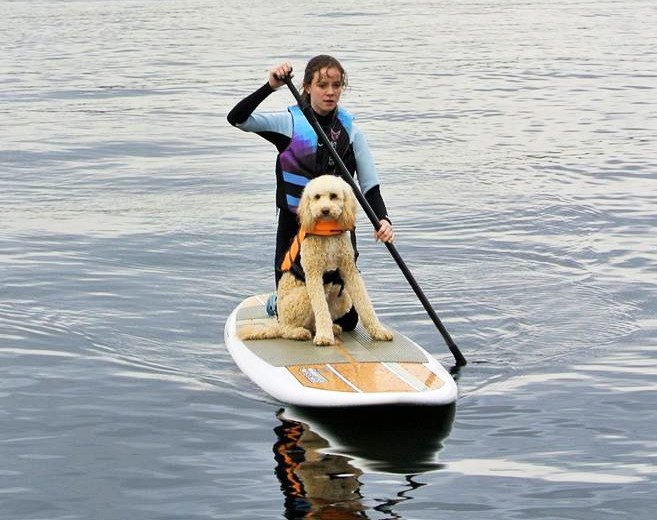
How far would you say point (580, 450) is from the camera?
7.75 meters

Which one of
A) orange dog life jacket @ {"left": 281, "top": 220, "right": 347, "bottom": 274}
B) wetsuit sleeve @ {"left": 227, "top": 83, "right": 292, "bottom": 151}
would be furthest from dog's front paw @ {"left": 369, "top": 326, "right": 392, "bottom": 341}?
wetsuit sleeve @ {"left": 227, "top": 83, "right": 292, "bottom": 151}

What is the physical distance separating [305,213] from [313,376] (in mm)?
1054

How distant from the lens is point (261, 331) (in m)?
9.11

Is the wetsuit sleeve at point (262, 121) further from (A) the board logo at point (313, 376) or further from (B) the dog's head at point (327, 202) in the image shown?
(A) the board logo at point (313, 376)

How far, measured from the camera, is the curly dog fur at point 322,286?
8344 mm

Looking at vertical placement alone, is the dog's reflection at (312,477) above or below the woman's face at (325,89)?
below

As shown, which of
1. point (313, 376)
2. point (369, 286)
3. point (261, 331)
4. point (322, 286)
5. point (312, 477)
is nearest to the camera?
point (312, 477)

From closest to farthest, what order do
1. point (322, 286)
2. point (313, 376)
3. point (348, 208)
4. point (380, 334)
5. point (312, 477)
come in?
point (312, 477)
point (313, 376)
point (348, 208)
point (322, 286)
point (380, 334)

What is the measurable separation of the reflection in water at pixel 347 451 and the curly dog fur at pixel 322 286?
0.78m

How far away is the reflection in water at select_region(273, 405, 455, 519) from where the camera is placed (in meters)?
6.97

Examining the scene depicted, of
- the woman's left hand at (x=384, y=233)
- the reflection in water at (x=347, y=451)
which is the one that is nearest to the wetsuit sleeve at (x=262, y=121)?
the woman's left hand at (x=384, y=233)

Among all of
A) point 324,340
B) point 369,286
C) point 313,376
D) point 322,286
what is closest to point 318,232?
point 322,286

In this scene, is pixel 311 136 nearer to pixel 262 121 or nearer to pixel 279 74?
pixel 262 121

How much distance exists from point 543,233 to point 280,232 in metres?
5.45
